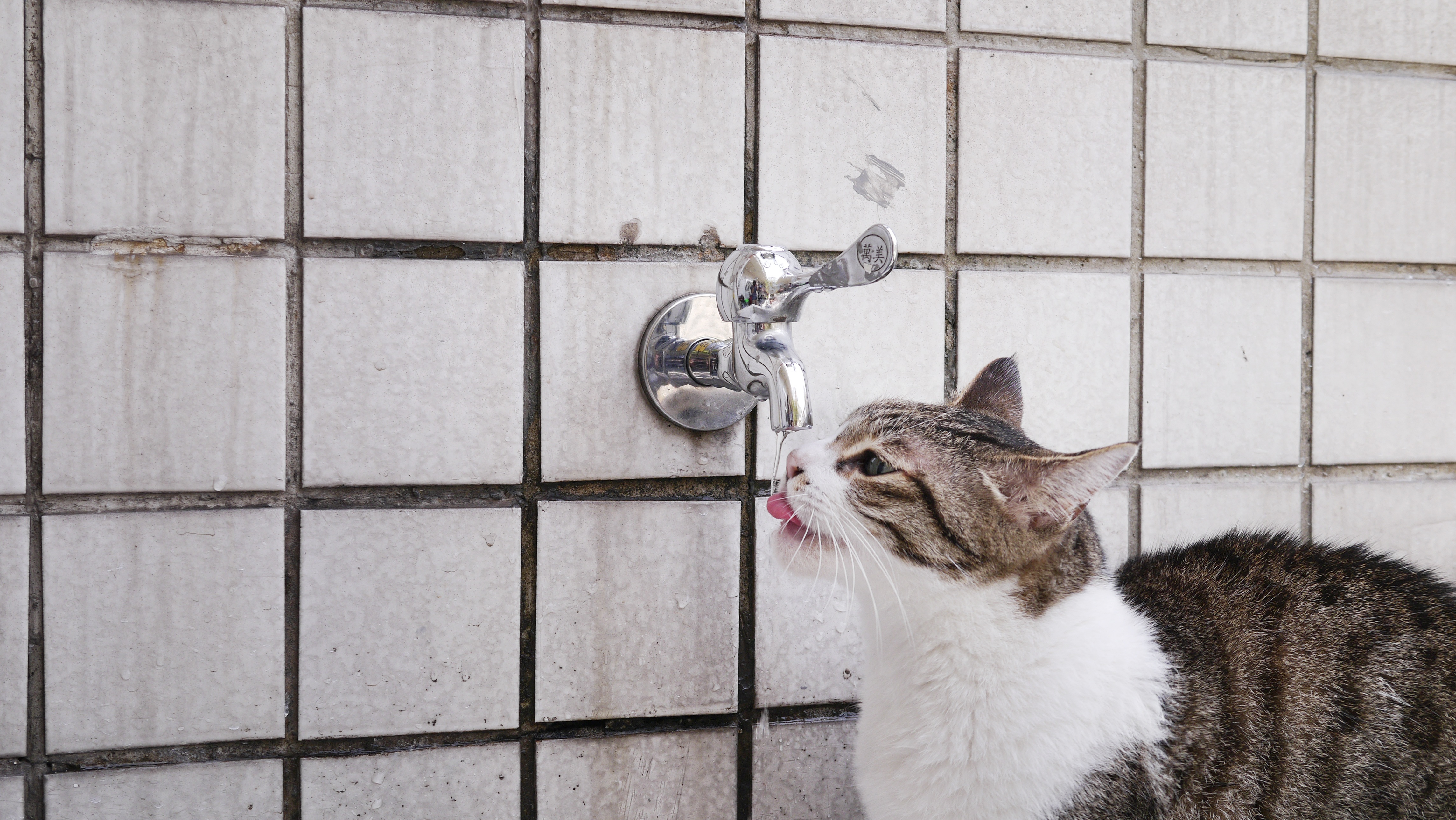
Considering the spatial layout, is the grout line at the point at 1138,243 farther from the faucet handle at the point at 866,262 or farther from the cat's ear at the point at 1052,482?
the faucet handle at the point at 866,262

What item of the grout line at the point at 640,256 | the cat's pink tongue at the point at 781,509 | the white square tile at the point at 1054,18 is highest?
the white square tile at the point at 1054,18

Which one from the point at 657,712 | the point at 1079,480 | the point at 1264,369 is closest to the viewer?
the point at 1079,480

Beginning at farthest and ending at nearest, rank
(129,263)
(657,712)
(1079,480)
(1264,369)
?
(1264,369)
(657,712)
(129,263)
(1079,480)

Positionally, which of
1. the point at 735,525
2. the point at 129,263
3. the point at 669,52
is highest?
the point at 669,52

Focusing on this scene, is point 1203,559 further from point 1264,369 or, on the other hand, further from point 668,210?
point 668,210

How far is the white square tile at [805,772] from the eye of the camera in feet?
3.59

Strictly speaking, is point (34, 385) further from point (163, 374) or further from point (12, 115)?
point (12, 115)

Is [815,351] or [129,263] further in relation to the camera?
[815,351]

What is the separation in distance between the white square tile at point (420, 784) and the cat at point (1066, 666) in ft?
1.29

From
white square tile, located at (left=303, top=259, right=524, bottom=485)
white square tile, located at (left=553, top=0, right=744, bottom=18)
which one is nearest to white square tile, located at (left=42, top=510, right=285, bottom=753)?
white square tile, located at (left=303, top=259, right=524, bottom=485)

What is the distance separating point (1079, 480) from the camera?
803 millimetres

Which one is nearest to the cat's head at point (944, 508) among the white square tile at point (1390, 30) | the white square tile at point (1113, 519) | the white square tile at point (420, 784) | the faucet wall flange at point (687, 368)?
the faucet wall flange at point (687, 368)

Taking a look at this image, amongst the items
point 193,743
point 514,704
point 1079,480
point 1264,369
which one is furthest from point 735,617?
point 1264,369

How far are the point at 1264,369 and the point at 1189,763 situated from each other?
0.56m
